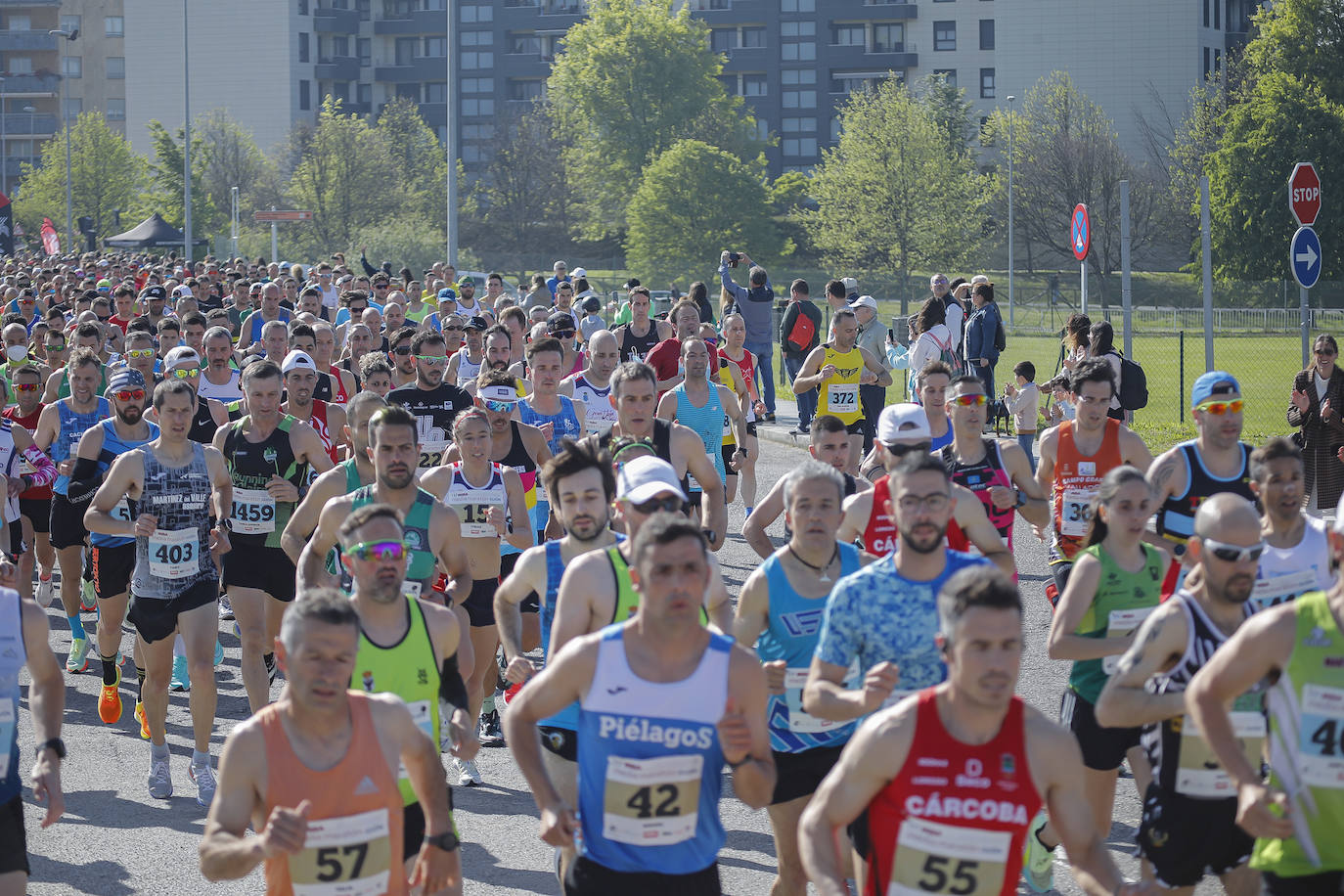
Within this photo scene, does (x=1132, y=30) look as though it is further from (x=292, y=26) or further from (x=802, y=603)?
(x=802, y=603)

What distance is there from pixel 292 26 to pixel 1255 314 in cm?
6940

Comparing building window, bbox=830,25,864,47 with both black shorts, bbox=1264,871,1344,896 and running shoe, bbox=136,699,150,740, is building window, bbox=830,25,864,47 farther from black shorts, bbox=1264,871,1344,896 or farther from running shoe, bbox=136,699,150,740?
black shorts, bbox=1264,871,1344,896

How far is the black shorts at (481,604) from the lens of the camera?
334 inches

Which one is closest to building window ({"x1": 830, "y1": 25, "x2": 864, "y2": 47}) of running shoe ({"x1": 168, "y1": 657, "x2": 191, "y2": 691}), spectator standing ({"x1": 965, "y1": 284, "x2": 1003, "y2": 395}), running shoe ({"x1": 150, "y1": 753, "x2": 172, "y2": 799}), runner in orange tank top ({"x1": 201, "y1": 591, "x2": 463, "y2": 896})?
spectator standing ({"x1": 965, "y1": 284, "x2": 1003, "y2": 395})

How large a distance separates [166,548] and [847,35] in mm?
88976

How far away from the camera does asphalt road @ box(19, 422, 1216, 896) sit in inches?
273

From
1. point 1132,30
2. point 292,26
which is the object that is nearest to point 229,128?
point 292,26

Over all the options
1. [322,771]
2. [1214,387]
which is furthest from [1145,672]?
[1214,387]

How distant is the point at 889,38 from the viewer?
9300cm

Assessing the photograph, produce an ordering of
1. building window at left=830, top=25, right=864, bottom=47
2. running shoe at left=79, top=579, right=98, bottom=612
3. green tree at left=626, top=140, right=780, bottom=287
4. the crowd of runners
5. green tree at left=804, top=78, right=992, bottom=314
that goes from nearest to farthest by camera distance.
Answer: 1. the crowd of runners
2. running shoe at left=79, top=579, right=98, bottom=612
3. green tree at left=804, top=78, right=992, bottom=314
4. green tree at left=626, top=140, right=780, bottom=287
5. building window at left=830, top=25, right=864, bottom=47

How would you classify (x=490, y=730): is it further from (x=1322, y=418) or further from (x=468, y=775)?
(x=1322, y=418)

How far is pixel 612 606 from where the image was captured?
18.8 feet

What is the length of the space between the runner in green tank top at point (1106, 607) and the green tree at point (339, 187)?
66.5m

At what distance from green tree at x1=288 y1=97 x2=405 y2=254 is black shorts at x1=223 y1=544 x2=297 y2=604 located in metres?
63.0
